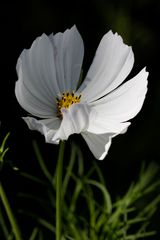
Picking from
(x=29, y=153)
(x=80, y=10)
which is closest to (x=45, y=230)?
(x=29, y=153)

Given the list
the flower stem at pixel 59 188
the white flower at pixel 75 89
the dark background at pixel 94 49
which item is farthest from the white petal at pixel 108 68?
the dark background at pixel 94 49

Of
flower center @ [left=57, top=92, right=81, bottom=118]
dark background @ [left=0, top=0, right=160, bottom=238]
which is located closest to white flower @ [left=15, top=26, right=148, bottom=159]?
flower center @ [left=57, top=92, right=81, bottom=118]

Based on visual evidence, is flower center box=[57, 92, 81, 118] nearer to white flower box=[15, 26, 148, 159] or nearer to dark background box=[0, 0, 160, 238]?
white flower box=[15, 26, 148, 159]

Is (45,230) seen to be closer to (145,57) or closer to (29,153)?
(29,153)

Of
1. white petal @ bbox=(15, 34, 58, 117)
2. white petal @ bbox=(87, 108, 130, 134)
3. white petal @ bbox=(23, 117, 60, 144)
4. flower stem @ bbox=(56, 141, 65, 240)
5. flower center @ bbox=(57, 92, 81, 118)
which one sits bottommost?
flower stem @ bbox=(56, 141, 65, 240)

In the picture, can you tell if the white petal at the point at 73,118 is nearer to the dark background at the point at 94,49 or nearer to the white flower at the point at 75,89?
the white flower at the point at 75,89
